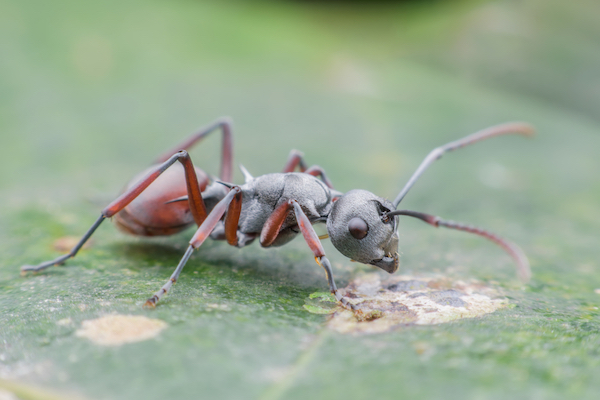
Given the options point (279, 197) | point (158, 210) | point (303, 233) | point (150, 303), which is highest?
point (279, 197)

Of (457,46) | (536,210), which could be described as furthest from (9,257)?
(457,46)

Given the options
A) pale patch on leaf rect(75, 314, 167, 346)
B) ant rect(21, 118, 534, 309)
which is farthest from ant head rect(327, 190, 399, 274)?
pale patch on leaf rect(75, 314, 167, 346)

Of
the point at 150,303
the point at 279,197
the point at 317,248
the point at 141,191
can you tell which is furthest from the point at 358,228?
the point at 141,191

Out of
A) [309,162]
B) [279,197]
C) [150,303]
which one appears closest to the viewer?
[150,303]

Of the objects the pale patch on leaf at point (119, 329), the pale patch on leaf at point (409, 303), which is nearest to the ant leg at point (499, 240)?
the pale patch on leaf at point (409, 303)

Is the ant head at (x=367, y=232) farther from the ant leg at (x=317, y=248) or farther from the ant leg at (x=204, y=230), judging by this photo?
the ant leg at (x=204, y=230)

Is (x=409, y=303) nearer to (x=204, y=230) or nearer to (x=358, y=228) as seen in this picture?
(x=358, y=228)

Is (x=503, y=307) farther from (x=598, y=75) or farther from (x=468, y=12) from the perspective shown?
(x=468, y=12)

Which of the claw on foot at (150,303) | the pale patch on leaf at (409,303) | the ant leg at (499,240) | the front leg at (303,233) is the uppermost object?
the ant leg at (499,240)
